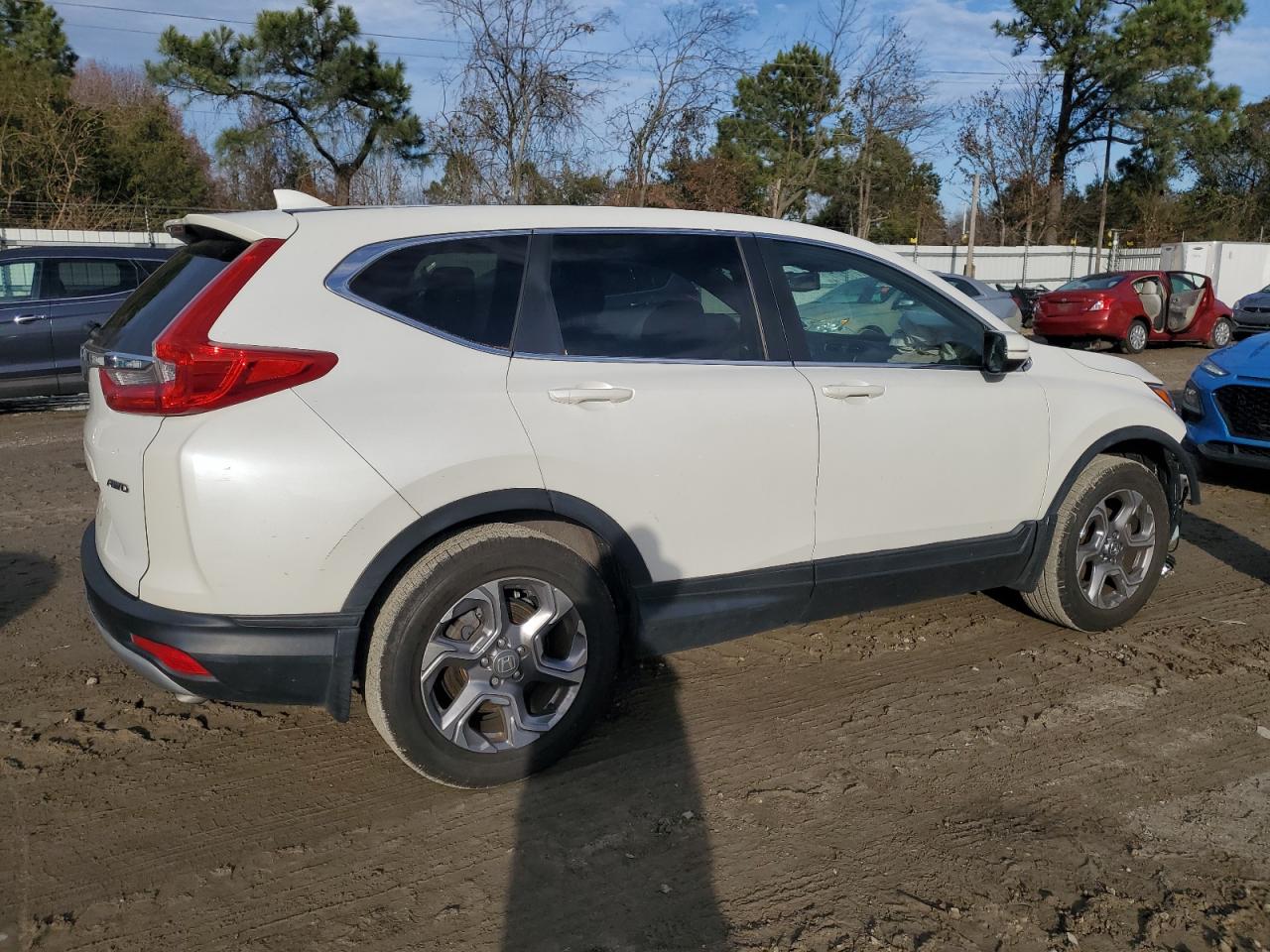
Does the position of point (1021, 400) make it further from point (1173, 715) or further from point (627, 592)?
point (627, 592)

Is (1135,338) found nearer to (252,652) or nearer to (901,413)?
(901,413)

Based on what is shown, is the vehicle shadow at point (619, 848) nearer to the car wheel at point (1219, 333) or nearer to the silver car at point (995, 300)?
the silver car at point (995, 300)

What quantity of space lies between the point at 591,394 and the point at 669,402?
10.9 inches

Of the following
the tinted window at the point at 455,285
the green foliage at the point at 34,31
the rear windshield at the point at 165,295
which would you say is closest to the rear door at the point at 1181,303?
the tinted window at the point at 455,285

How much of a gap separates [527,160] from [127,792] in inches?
603

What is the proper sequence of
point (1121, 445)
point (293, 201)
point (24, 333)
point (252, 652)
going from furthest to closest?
point (24, 333) → point (1121, 445) → point (293, 201) → point (252, 652)

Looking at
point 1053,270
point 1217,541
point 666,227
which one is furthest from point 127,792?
point 1053,270

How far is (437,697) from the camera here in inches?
125

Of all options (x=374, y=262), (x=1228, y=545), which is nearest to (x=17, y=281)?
(x=374, y=262)

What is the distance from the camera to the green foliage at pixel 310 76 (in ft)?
84.1

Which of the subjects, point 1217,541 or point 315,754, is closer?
point 315,754

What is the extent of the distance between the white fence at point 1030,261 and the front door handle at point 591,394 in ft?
103

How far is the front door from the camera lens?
3.74 meters

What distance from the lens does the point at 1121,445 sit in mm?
4664
